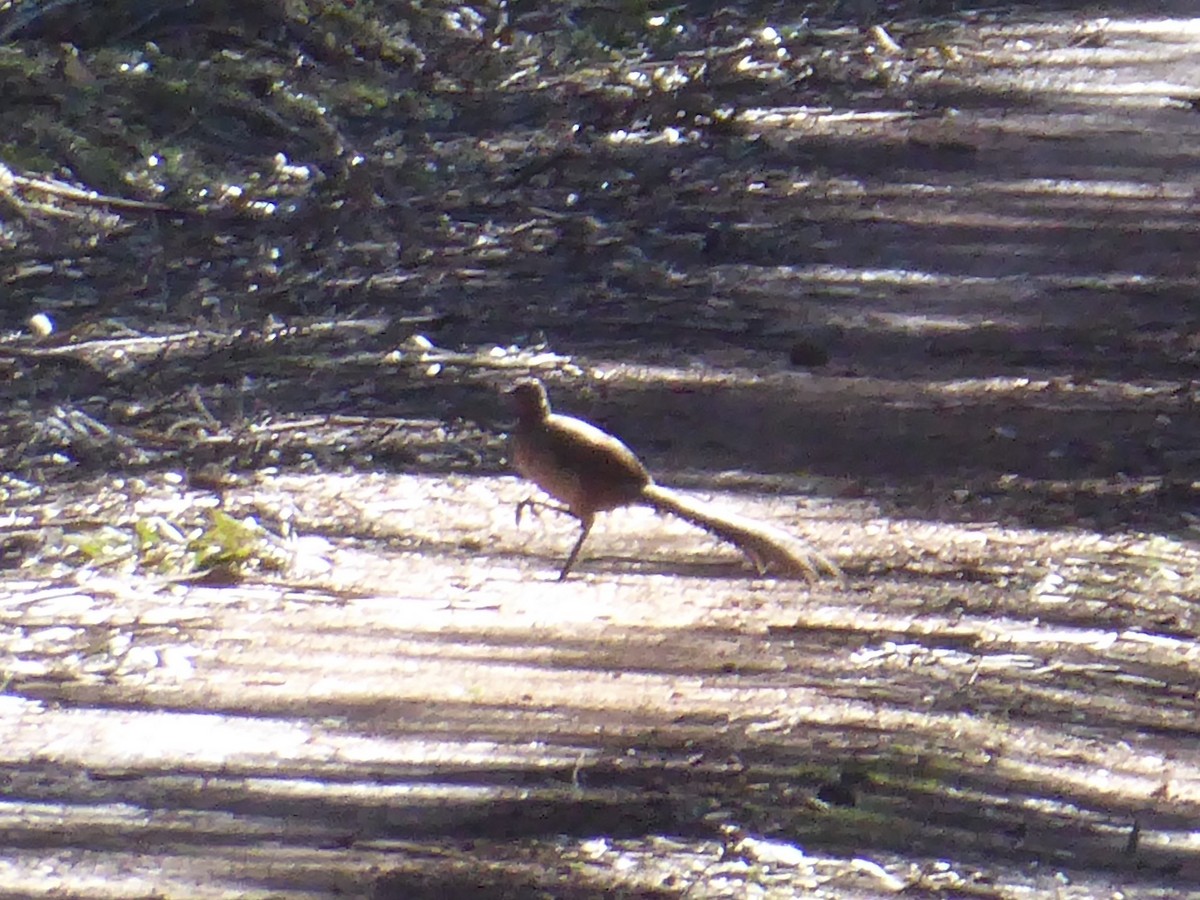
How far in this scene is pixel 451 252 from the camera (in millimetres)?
2820

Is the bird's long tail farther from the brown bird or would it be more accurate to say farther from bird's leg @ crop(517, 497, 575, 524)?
bird's leg @ crop(517, 497, 575, 524)

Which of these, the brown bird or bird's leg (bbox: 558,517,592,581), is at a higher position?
the brown bird

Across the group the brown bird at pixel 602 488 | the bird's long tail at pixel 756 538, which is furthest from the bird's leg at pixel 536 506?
the bird's long tail at pixel 756 538

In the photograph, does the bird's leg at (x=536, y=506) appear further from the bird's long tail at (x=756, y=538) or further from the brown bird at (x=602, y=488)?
the bird's long tail at (x=756, y=538)

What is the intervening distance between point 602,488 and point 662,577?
5.5 inches

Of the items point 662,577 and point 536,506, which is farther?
point 536,506

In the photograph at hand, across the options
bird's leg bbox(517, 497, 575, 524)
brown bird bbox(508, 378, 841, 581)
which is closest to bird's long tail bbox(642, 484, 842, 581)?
brown bird bbox(508, 378, 841, 581)

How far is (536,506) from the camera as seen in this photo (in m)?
1.97

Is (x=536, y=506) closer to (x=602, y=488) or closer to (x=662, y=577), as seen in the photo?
(x=602, y=488)

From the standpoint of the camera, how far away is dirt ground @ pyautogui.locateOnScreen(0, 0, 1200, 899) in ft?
4.33

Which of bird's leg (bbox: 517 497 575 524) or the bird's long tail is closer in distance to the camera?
the bird's long tail

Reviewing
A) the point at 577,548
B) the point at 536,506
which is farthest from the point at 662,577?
the point at 536,506

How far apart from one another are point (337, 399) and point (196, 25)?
1763 millimetres

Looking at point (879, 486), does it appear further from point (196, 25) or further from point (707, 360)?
point (196, 25)
